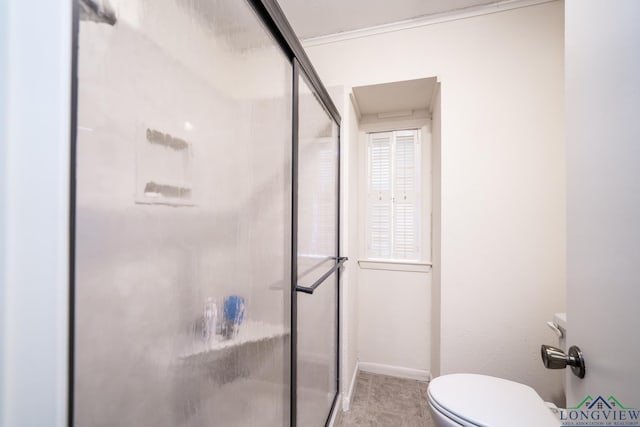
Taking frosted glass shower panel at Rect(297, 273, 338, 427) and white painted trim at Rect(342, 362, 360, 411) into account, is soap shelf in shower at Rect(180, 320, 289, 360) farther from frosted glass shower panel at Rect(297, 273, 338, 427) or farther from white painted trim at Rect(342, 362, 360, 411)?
white painted trim at Rect(342, 362, 360, 411)

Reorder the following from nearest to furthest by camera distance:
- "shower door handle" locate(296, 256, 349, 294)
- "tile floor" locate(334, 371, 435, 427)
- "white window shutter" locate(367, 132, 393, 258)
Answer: "shower door handle" locate(296, 256, 349, 294), "tile floor" locate(334, 371, 435, 427), "white window shutter" locate(367, 132, 393, 258)

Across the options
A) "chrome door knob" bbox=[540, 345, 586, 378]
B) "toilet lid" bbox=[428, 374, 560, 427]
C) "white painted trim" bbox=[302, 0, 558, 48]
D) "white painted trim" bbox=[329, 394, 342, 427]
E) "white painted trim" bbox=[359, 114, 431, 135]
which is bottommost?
"white painted trim" bbox=[329, 394, 342, 427]

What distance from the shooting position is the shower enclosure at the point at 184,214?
0.34 metres

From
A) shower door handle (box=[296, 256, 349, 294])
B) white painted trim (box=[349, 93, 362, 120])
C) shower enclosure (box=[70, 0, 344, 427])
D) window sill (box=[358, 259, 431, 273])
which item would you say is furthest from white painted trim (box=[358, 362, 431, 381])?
white painted trim (box=[349, 93, 362, 120])

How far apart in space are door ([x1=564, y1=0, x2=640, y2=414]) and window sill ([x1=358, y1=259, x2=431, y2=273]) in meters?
1.36

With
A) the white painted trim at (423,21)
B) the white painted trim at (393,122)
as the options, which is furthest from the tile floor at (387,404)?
the white painted trim at (423,21)

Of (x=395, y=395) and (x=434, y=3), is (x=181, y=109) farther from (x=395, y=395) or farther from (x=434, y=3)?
(x=395, y=395)

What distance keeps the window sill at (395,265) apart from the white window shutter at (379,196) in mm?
62

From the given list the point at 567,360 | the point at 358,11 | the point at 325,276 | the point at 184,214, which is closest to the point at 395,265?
the point at 325,276

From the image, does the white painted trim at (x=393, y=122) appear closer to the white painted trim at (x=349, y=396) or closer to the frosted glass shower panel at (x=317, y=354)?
the frosted glass shower panel at (x=317, y=354)

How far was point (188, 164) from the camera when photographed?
0.48m

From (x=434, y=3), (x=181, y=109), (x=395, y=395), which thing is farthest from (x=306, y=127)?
(x=395, y=395)

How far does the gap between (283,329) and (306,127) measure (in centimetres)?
78

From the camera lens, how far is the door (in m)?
0.47
